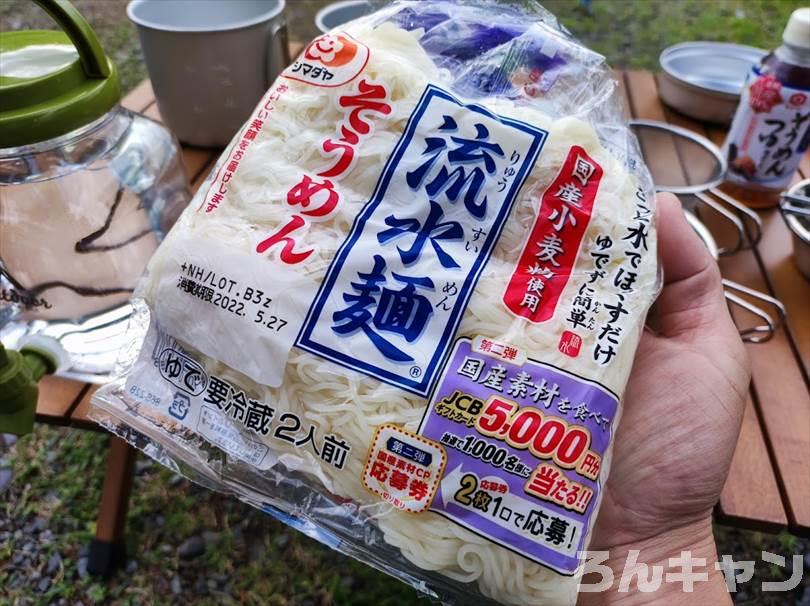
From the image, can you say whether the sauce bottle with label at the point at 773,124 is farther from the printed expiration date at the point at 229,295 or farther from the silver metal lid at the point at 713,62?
the printed expiration date at the point at 229,295

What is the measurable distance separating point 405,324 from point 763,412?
644mm

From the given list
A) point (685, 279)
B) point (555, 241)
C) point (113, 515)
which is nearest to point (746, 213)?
point (685, 279)

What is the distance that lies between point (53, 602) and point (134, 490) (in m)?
0.29

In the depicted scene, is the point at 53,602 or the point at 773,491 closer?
the point at 773,491

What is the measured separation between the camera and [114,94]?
824 millimetres

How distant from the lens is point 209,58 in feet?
3.85

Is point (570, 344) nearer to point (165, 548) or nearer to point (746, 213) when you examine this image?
point (746, 213)

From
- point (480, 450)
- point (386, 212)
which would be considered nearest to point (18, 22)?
point (386, 212)

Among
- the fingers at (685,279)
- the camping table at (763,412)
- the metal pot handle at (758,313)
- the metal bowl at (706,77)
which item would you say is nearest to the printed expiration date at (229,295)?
the camping table at (763,412)

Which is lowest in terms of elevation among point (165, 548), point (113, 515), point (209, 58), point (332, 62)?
point (165, 548)

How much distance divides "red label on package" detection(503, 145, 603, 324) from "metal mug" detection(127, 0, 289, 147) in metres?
0.75

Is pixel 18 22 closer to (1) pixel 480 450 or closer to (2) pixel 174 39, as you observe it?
(2) pixel 174 39

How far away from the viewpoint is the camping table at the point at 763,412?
85 centimetres

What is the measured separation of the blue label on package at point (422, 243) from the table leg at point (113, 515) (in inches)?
35.8
